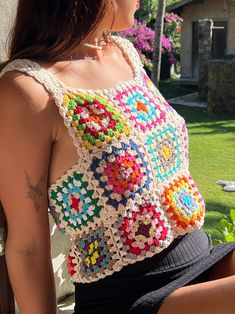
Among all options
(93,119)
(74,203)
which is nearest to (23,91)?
(93,119)

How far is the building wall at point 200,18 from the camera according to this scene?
17.4 meters

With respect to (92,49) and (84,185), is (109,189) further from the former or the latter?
(92,49)

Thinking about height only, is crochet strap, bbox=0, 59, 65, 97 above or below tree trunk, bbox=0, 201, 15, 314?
above

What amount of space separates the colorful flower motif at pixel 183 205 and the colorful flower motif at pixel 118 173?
0.10m

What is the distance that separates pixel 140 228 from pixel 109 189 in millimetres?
120

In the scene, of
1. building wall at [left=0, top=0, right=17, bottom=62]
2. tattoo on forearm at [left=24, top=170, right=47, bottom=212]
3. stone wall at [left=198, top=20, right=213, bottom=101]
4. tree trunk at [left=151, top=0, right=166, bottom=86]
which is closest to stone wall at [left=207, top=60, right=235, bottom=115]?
stone wall at [left=198, top=20, right=213, bottom=101]

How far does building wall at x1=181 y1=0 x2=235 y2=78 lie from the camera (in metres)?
17.4

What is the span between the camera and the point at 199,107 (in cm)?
1370

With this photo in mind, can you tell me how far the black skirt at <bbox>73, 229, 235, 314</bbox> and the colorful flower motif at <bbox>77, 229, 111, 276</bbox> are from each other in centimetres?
3

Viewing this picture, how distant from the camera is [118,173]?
1.39m

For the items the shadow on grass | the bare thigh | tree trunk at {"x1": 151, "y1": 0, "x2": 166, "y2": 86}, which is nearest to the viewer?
the bare thigh

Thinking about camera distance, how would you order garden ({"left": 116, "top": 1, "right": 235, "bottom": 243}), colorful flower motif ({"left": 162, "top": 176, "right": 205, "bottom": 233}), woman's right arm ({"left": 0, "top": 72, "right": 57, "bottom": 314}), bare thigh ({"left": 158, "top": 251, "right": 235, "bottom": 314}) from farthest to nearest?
garden ({"left": 116, "top": 1, "right": 235, "bottom": 243}) < colorful flower motif ({"left": 162, "top": 176, "right": 205, "bottom": 233}) < woman's right arm ({"left": 0, "top": 72, "right": 57, "bottom": 314}) < bare thigh ({"left": 158, "top": 251, "right": 235, "bottom": 314})

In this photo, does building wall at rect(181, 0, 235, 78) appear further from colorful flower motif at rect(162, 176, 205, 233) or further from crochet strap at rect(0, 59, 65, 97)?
Result: crochet strap at rect(0, 59, 65, 97)

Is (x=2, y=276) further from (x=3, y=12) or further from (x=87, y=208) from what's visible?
(x=3, y=12)
